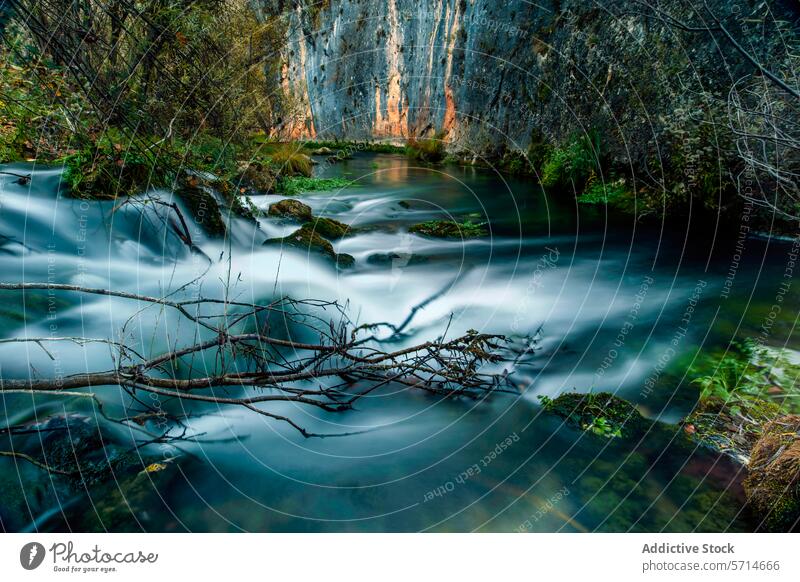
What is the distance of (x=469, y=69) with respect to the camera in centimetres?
444

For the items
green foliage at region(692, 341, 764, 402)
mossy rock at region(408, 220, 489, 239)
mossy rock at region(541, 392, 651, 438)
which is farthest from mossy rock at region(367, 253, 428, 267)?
green foliage at region(692, 341, 764, 402)

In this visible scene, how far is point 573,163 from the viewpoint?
4391 millimetres

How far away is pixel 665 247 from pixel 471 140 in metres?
2.52

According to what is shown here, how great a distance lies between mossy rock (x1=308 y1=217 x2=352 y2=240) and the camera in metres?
3.28

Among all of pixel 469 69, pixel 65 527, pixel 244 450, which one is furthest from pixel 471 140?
pixel 65 527

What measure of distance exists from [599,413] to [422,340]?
0.88 m

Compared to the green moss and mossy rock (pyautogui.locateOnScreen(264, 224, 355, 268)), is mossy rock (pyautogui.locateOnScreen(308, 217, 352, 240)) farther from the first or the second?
the green moss

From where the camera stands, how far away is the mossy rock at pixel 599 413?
70.0 inches

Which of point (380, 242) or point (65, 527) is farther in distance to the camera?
point (380, 242)

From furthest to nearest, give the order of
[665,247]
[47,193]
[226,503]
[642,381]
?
[665,247]
[47,193]
[642,381]
[226,503]

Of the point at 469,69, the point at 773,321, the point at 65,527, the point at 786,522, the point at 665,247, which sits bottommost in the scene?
the point at 65,527

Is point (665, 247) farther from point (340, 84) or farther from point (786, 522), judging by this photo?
point (340, 84)
